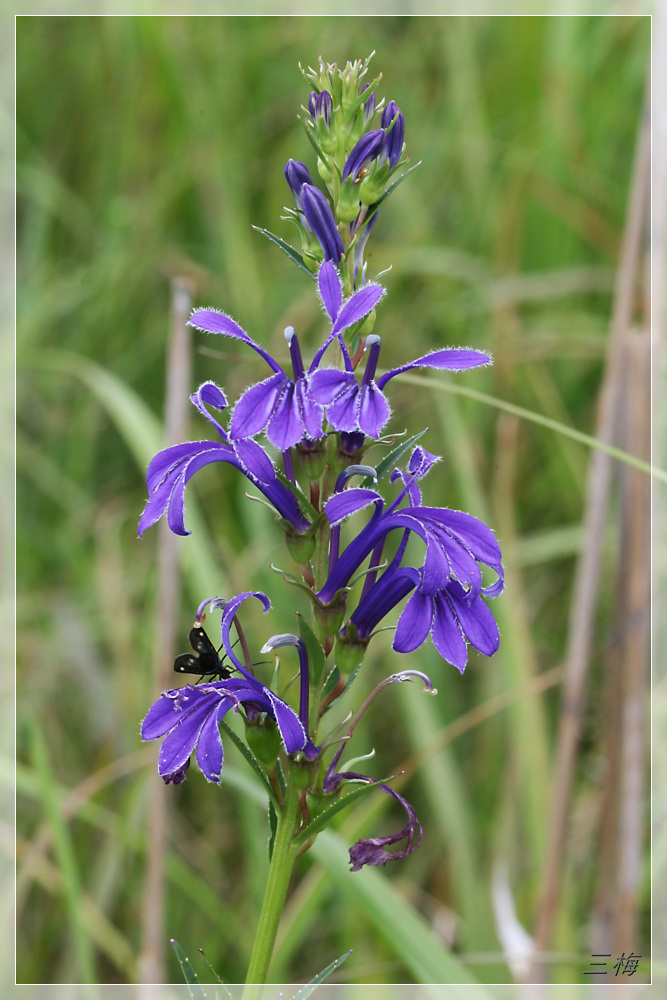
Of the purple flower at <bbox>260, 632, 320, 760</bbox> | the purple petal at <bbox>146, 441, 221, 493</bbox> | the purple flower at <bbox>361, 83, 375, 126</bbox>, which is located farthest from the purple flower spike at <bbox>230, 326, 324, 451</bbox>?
the purple flower at <bbox>361, 83, 375, 126</bbox>

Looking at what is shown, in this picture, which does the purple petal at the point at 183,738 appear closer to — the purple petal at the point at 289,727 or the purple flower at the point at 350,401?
the purple petal at the point at 289,727

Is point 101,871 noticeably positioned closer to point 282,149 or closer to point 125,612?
point 125,612

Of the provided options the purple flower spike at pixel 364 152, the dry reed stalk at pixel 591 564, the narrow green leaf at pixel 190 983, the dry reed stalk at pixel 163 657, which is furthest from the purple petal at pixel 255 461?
the dry reed stalk at pixel 591 564

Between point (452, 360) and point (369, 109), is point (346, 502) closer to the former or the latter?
point (452, 360)

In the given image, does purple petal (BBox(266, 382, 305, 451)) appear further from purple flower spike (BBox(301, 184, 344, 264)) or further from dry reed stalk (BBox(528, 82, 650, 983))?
dry reed stalk (BBox(528, 82, 650, 983))

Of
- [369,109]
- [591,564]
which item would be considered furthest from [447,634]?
[591,564]

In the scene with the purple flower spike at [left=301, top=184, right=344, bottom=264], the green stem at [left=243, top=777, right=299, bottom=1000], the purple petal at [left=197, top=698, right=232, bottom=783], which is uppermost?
the purple flower spike at [left=301, top=184, right=344, bottom=264]

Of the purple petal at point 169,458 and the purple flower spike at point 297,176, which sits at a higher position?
the purple flower spike at point 297,176
